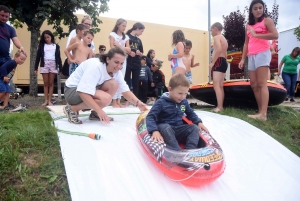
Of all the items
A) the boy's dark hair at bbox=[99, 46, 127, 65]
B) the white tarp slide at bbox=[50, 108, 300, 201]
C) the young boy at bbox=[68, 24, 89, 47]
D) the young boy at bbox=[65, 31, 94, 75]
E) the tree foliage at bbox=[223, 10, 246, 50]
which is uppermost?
the tree foliage at bbox=[223, 10, 246, 50]

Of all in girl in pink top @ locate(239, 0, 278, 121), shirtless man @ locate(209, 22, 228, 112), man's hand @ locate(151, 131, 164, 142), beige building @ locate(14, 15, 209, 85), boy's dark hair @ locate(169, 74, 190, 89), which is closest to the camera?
man's hand @ locate(151, 131, 164, 142)

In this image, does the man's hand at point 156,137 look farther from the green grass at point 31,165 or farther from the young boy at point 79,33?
the young boy at point 79,33

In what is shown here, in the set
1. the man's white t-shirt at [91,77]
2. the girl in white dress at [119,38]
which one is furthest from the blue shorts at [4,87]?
the girl in white dress at [119,38]

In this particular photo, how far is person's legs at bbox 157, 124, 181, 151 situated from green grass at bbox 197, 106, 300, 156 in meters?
1.80

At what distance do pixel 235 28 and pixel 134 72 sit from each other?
10049 mm

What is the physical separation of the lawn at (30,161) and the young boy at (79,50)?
163 centimetres

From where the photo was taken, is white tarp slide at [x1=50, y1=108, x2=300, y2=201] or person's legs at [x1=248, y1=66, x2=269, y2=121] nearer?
white tarp slide at [x1=50, y1=108, x2=300, y2=201]

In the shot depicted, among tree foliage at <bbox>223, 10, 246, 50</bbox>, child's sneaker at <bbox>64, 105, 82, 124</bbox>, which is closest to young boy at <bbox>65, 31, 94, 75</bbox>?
child's sneaker at <bbox>64, 105, 82, 124</bbox>

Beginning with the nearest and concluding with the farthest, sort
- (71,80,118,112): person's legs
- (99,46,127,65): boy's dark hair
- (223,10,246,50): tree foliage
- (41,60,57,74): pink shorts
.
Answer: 1. (99,46,127,65): boy's dark hair
2. (71,80,118,112): person's legs
3. (41,60,57,74): pink shorts
4. (223,10,246,50): tree foliage

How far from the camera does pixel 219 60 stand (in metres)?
5.07

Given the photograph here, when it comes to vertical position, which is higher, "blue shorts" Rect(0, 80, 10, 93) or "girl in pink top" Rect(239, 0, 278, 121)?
"girl in pink top" Rect(239, 0, 278, 121)

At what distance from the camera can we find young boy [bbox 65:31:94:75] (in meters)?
5.12

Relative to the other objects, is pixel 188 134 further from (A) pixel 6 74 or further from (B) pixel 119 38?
(A) pixel 6 74

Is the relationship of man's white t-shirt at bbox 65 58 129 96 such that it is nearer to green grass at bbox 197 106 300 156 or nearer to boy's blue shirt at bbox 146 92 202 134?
boy's blue shirt at bbox 146 92 202 134
